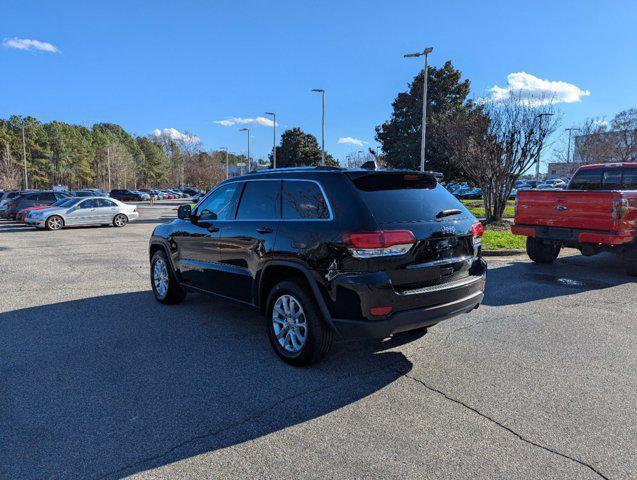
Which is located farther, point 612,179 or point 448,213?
point 612,179

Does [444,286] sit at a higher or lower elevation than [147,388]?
higher

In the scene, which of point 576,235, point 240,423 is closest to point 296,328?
point 240,423

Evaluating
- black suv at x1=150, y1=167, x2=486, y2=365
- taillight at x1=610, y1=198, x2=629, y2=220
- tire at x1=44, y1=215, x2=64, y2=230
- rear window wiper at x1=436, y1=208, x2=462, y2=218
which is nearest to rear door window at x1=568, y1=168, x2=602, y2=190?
taillight at x1=610, y1=198, x2=629, y2=220

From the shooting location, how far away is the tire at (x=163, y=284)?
248 inches

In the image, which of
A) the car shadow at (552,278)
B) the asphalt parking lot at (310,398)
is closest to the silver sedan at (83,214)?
the asphalt parking lot at (310,398)

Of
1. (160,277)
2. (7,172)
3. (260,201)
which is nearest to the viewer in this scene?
(260,201)

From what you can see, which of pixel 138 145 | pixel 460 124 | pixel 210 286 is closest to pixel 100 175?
pixel 138 145

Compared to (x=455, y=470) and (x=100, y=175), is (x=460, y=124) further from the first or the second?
(x=100, y=175)

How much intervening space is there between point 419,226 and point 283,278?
138cm

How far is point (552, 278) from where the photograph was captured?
8.30m

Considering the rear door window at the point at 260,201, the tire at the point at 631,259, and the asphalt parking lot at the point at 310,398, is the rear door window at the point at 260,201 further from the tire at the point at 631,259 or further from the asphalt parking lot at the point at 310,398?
the tire at the point at 631,259

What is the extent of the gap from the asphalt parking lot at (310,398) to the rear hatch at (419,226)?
0.94 metres

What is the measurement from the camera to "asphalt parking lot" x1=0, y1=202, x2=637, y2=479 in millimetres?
2748

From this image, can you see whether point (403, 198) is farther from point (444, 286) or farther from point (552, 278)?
point (552, 278)
